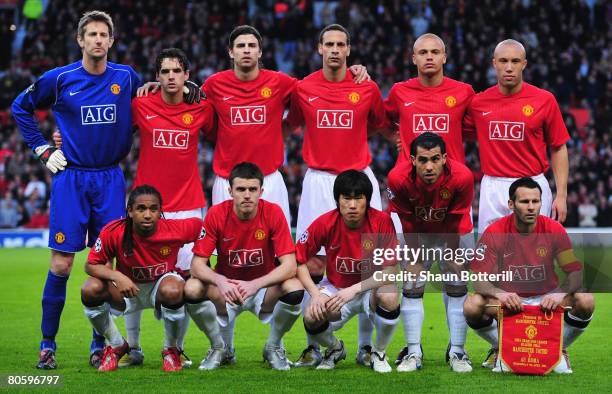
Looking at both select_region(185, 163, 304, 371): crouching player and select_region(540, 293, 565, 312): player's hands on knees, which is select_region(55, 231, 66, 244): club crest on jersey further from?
select_region(540, 293, 565, 312): player's hands on knees

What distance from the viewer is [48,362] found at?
655 centimetres

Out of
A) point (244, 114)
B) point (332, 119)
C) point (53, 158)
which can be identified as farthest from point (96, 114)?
point (332, 119)

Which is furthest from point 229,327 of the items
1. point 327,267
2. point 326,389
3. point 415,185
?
point 415,185

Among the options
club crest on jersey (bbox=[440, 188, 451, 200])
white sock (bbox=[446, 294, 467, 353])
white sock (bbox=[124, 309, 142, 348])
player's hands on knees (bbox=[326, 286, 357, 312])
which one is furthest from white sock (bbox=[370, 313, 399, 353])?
white sock (bbox=[124, 309, 142, 348])

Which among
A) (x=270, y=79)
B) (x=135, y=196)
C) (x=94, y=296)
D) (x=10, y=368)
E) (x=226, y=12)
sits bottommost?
(x=10, y=368)

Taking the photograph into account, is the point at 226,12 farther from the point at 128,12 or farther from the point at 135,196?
the point at 135,196

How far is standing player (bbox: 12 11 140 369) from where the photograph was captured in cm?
677

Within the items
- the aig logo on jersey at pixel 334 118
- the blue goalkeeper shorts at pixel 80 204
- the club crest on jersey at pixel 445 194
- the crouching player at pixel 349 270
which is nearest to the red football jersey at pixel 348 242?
the crouching player at pixel 349 270

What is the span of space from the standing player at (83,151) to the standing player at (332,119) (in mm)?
1396

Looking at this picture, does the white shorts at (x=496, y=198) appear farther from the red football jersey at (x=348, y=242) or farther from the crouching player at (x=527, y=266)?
the red football jersey at (x=348, y=242)

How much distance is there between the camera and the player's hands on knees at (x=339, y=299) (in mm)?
6188

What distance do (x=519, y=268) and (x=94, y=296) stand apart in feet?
9.43

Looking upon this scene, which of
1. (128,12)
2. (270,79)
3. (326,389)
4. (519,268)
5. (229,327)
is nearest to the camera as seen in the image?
(326,389)

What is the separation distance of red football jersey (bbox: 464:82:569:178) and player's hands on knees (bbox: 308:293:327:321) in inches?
69.0
